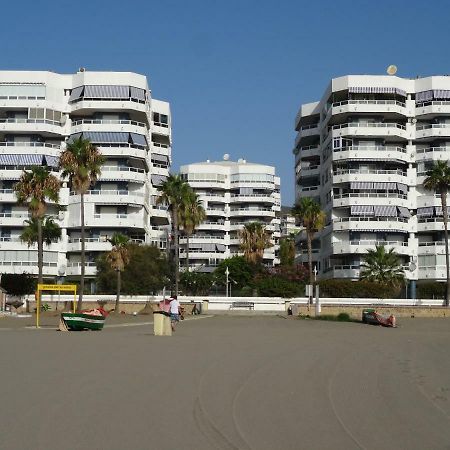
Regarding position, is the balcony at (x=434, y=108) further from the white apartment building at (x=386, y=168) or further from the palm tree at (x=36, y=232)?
the palm tree at (x=36, y=232)

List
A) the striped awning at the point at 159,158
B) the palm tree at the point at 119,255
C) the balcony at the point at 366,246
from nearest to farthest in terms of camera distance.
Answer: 1. the palm tree at the point at 119,255
2. the balcony at the point at 366,246
3. the striped awning at the point at 159,158

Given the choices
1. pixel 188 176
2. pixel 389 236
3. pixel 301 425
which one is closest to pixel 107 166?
pixel 389 236

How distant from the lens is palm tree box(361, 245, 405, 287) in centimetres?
7675

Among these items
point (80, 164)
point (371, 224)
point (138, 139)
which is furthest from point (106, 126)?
point (371, 224)

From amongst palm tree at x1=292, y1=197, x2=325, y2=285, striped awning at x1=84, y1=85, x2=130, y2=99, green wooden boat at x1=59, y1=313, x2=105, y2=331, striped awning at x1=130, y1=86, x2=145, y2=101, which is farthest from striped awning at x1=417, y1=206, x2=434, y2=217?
green wooden boat at x1=59, y1=313, x2=105, y2=331

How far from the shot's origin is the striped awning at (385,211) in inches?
3282

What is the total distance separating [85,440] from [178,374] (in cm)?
697

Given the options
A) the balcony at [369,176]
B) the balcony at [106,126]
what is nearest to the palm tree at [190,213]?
the balcony at [106,126]

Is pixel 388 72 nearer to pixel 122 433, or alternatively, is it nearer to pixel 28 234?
pixel 28 234

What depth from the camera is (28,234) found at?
7156cm

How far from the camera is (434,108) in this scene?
3332 inches

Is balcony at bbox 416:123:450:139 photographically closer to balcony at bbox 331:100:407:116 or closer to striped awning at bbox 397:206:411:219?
balcony at bbox 331:100:407:116

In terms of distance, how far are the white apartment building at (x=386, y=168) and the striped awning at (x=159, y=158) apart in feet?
70.5

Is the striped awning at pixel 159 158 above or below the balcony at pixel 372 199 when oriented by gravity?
above
